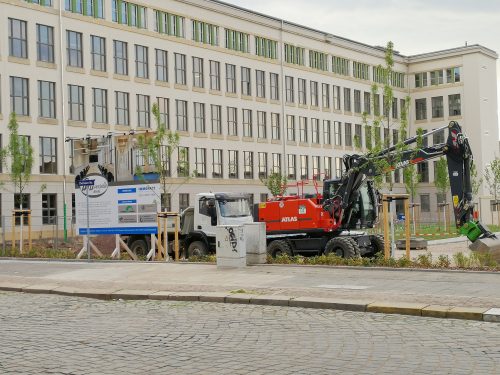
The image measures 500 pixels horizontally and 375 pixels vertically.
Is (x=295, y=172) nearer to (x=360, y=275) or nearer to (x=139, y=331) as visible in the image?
(x=360, y=275)

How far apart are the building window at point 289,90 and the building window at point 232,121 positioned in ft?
25.1

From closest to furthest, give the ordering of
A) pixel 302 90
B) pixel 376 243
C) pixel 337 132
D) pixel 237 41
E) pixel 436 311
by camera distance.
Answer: pixel 436 311
pixel 376 243
pixel 237 41
pixel 302 90
pixel 337 132

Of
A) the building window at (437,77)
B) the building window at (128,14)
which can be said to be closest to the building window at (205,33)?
the building window at (128,14)

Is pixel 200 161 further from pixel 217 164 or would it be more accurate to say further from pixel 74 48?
pixel 74 48

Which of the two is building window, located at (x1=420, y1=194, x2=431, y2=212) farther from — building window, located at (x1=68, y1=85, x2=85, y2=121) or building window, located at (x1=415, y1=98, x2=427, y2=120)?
building window, located at (x1=68, y1=85, x2=85, y2=121)

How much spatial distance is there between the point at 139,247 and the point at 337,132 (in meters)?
56.0

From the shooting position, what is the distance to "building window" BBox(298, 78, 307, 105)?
78.9 m

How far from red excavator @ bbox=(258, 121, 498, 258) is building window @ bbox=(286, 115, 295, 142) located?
160 feet

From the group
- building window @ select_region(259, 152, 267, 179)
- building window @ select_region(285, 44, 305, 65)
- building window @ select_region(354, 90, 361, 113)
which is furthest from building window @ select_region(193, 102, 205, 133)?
building window @ select_region(354, 90, 361, 113)

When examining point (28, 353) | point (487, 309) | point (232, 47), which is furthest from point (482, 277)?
point (232, 47)

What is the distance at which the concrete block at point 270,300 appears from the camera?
551 inches

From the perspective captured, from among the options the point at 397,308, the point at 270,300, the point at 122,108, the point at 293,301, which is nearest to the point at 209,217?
the point at 270,300

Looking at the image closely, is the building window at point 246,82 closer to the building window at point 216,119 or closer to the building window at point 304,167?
the building window at point 216,119

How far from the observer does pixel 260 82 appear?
74.6 meters
